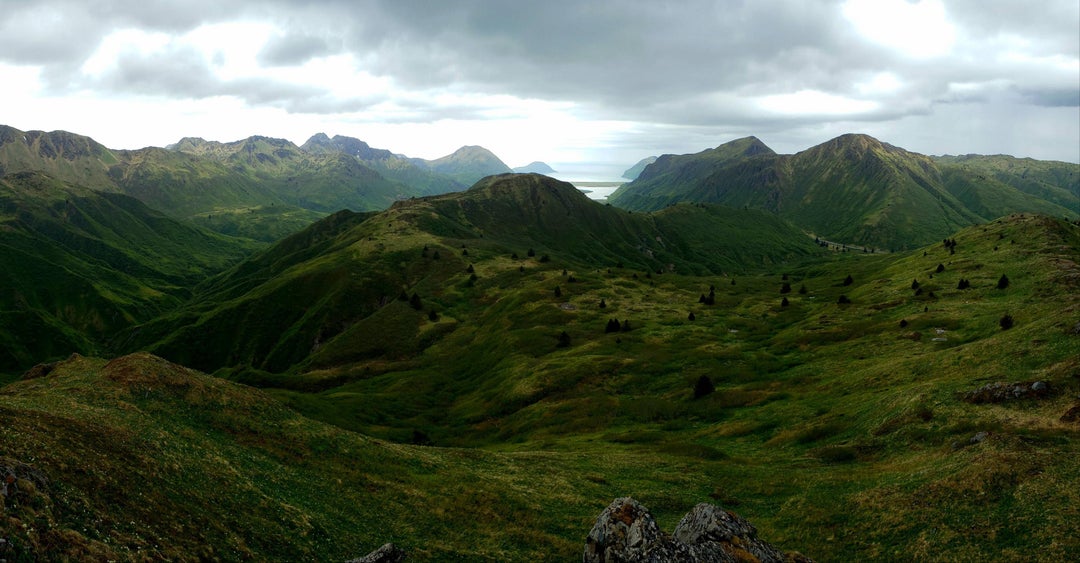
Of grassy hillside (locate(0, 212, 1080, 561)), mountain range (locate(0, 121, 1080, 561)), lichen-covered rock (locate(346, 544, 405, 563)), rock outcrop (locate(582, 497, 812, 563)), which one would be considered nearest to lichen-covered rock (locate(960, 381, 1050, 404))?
mountain range (locate(0, 121, 1080, 561))

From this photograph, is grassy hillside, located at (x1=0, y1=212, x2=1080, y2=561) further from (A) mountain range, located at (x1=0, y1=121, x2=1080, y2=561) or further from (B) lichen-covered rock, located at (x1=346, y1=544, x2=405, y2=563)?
(B) lichen-covered rock, located at (x1=346, y1=544, x2=405, y2=563)

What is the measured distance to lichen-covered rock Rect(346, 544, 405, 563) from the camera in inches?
987

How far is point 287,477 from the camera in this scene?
1420 inches

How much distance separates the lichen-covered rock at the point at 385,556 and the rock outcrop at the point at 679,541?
9.75 meters

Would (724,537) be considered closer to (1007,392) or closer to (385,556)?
(385,556)

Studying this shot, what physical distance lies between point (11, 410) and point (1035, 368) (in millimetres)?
78564

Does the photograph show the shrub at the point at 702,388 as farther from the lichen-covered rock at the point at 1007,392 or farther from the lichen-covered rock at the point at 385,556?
the lichen-covered rock at the point at 385,556

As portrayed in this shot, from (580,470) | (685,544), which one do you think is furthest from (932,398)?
(685,544)

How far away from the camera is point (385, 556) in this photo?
84.8 ft

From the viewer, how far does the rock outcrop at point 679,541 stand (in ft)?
78.0

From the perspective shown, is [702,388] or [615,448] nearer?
[615,448]

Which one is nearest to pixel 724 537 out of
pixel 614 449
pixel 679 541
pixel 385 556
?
pixel 679 541

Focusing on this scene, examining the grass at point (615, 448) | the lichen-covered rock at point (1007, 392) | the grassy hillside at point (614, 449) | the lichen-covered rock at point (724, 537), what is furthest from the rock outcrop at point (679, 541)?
the lichen-covered rock at point (1007, 392)

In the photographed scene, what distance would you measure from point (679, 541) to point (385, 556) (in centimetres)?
1452
